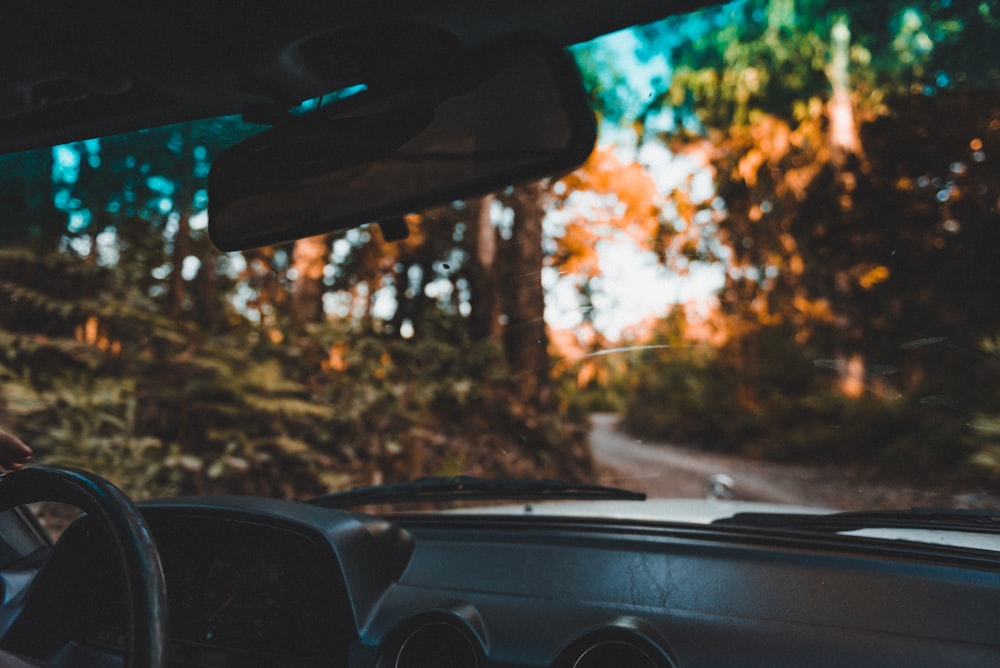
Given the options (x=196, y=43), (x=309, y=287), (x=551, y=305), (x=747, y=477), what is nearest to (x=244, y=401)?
(x=309, y=287)

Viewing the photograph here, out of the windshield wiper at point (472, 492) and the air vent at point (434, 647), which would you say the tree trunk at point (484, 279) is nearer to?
the windshield wiper at point (472, 492)

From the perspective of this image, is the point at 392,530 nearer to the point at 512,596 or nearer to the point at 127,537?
the point at 512,596

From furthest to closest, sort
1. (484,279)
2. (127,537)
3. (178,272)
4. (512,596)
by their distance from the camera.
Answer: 1. (484,279)
2. (178,272)
3. (512,596)
4. (127,537)

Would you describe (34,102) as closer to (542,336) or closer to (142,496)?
(542,336)

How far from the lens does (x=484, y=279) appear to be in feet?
21.0

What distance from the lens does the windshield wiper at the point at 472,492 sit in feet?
9.36

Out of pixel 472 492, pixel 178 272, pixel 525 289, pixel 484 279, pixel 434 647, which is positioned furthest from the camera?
pixel 484 279

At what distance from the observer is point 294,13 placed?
180cm

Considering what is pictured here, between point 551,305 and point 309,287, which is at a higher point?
point 309,287

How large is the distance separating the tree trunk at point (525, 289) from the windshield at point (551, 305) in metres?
0.03

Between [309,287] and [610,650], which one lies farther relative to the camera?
[309,287]

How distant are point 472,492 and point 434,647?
3.44 feet

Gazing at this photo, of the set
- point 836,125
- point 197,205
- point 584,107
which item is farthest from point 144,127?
point 836,125

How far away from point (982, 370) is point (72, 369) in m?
7.10
